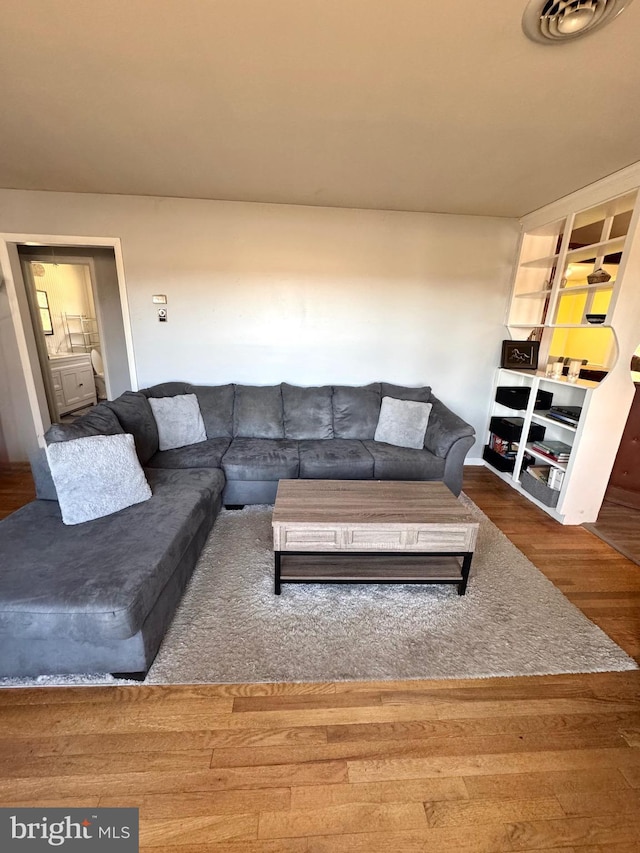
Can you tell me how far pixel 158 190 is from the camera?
2.88 m

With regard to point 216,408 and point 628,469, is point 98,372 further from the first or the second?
point 628,469

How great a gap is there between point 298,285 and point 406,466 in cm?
198

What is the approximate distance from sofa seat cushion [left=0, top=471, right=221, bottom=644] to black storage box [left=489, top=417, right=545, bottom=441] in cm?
292

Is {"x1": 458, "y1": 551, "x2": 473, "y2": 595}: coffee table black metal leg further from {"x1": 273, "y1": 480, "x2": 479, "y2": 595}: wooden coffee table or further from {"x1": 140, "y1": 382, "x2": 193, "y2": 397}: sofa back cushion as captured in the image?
{"x1": 140, "y1": 382, "x2": 193, "y2": 397}: sofa back cushion

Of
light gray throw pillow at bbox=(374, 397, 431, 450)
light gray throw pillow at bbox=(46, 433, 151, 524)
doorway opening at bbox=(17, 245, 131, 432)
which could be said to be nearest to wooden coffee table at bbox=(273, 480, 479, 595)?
light gray throw pillow at bbox=(46, 433, 151, 524)

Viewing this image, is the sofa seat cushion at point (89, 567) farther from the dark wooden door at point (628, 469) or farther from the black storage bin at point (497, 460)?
the dark wooden door at point (628, 469)

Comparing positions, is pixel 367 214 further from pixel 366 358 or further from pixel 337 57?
pixel 337 57

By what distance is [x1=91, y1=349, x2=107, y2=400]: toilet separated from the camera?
6.14 m

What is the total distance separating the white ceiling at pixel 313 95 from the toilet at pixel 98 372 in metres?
3.99

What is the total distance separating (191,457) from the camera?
2682 mm

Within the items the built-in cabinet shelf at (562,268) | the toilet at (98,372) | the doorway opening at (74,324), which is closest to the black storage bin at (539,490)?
the built-in cabinet shelf at (562,268)

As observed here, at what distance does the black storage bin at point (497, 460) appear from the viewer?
3.36m

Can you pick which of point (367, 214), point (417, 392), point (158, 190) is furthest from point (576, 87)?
point (158, 190)

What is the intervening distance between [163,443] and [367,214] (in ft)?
9.03
